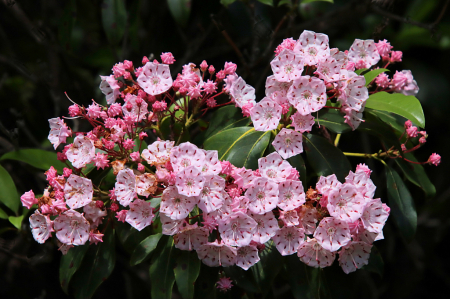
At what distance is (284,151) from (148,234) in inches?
24.1

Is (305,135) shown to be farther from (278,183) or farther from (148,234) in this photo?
(148,234)

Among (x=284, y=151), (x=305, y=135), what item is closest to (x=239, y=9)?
(x=305, y=135)

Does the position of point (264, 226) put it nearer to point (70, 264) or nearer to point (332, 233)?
point (332, 233)

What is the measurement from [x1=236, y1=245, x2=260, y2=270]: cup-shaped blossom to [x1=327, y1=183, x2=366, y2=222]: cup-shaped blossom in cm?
28

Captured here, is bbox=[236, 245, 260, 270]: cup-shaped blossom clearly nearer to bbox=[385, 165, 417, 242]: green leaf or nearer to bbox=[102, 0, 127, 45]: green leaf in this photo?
bbox=[385, 165, 417, 242]: green leaf

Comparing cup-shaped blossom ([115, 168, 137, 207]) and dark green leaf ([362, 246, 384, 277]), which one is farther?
dark green leaf ([362, 246, 384, 277])

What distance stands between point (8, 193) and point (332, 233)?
1.39m

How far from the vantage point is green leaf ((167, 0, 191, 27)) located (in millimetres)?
2158

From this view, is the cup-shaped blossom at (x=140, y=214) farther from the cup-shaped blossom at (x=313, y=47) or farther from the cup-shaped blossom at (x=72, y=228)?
the cup-shaped blossom at (x=313, y=47)

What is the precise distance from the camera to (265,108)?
1378mm

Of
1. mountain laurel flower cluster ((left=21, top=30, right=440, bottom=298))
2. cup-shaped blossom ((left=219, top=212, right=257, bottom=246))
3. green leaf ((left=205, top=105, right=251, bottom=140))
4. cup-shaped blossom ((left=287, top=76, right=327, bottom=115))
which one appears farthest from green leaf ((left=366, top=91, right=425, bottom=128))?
cup-shaped blossom ((left=219, top=212, right=257, bottom=246))

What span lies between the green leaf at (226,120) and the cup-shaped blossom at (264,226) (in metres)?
0.46

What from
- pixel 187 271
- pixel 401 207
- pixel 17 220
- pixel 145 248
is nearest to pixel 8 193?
pixel 17 220

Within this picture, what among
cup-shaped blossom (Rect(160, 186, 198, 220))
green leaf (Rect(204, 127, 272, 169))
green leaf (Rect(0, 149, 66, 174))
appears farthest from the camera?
green leaf (Rect(0, 149, 66, 174))
